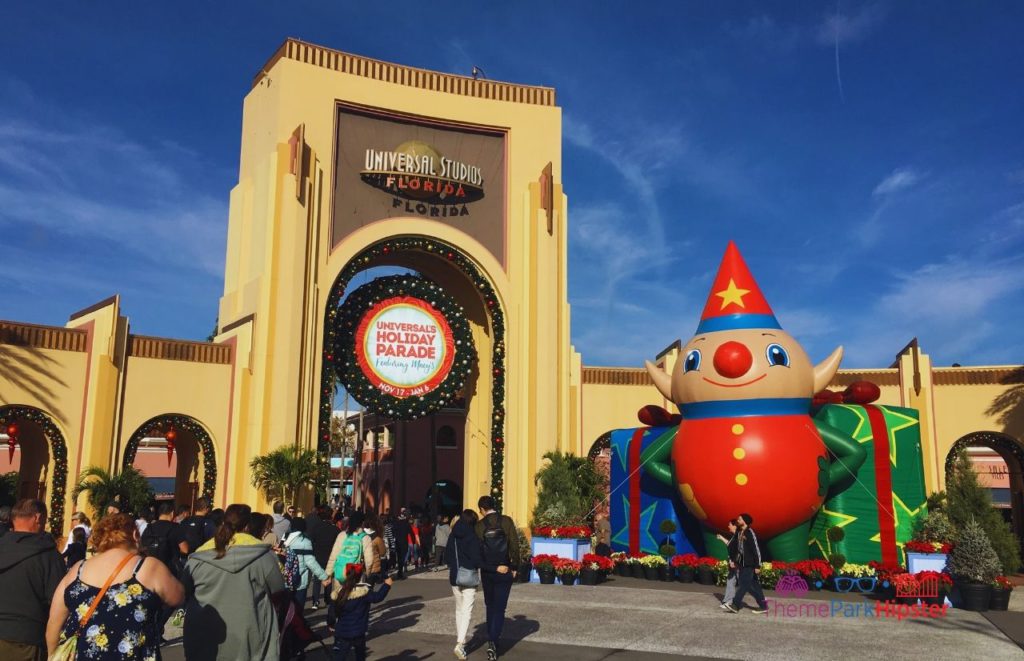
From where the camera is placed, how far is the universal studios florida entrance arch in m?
22.8

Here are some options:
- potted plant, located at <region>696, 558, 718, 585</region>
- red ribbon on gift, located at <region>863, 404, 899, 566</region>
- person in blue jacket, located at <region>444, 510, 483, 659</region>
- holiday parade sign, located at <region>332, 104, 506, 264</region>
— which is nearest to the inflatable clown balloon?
potted plant, located at <region>696, 558, 718, 585</region>

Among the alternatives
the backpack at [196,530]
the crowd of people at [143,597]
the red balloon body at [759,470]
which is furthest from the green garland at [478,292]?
the crowd of people at [143,597]

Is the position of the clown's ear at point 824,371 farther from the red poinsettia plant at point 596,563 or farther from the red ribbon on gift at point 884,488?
the red poinsettia plant at point 596,563

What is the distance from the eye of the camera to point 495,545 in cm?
928

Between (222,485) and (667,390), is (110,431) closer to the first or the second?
(222,485)

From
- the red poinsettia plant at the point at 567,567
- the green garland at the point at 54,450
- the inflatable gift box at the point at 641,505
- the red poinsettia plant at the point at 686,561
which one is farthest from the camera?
the green garland at the point at 54,450

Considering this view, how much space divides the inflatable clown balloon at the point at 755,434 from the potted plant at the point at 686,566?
1.62ft

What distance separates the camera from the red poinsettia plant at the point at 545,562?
1716 centimetres

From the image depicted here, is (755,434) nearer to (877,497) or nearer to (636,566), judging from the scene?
(877,497)

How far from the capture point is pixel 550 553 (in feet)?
58.3

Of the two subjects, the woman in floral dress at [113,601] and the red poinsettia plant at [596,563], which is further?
the red poinsettia plant at [596,563]

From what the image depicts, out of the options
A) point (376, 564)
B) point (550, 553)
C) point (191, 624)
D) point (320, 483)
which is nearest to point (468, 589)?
point (376, 564)

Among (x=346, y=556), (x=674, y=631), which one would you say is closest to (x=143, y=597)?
Result: (x=346, y=556)

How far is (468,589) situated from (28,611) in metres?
4.91
